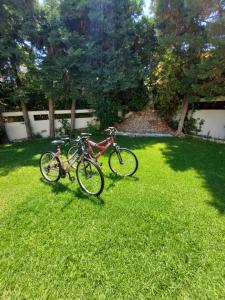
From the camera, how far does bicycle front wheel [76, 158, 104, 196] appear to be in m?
3.33

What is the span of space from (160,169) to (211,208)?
1.70 meters

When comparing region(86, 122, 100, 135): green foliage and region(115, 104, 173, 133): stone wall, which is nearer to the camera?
region(86, 122, 100, 135): green foliage

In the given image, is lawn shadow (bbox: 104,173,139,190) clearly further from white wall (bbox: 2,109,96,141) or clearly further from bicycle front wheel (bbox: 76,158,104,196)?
white wall (bbox: 2,109,96,141)

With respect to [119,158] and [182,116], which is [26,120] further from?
[182,116]

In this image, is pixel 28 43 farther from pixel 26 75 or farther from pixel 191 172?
pixel 191 172

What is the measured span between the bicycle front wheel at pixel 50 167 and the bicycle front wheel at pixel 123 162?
1.19m

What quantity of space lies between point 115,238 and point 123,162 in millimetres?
1994

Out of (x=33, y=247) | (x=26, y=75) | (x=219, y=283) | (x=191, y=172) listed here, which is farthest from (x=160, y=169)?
(x=26, y=75)

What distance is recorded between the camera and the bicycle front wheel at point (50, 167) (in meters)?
3.70

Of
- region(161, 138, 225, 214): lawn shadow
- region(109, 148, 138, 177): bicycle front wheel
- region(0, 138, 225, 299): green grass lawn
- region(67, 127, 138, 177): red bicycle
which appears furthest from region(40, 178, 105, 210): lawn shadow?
region(161, 138, 225, 214): lawn shadow

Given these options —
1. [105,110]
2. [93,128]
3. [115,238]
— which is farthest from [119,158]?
[105,110]

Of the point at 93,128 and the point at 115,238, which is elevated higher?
the point at 93,128

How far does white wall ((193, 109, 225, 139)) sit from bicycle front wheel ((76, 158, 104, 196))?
24.7 feet

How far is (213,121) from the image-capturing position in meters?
8.77
